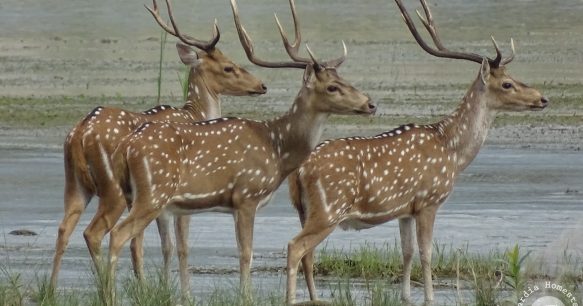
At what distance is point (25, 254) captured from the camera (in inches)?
592

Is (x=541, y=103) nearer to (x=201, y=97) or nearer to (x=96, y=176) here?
(x=201, y=97)

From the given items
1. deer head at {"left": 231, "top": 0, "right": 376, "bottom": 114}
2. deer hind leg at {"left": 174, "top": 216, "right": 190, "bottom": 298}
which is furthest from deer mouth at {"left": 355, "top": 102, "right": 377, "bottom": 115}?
deer hind leg at {"left": 174, "top": 216, "right": 190, "bottom": 298}

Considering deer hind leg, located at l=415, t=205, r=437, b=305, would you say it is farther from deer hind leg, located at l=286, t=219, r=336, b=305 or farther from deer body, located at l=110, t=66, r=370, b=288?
deer body, located at l=110, t=66, r=370, b=288

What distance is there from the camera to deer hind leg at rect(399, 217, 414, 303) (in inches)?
512

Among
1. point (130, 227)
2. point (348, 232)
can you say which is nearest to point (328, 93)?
point (130, 227)

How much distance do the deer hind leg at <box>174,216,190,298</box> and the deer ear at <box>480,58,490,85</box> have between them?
247 cm

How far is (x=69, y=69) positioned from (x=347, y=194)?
18787 mm

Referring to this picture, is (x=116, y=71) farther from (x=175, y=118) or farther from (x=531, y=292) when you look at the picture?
(x=531, y=292)

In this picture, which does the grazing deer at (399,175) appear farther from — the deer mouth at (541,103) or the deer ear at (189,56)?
the deer ear at (189,56)

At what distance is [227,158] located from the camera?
13008 mm

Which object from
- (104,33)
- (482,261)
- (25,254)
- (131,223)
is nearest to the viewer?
(131,223)

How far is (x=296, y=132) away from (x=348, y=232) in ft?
10.7

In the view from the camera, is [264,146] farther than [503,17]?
No

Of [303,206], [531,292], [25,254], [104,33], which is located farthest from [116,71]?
[531,292]
